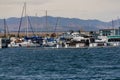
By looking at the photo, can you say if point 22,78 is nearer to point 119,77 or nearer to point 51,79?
point 51,79

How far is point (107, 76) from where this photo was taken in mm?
73438

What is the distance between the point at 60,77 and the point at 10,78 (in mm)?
6533

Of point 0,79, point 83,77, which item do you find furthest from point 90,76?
point 0,79

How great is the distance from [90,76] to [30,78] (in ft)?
25.9

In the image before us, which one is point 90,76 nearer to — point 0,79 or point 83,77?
point 83,77

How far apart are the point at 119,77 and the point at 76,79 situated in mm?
5361

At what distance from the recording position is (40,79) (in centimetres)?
7075

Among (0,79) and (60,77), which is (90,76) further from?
(0,79)

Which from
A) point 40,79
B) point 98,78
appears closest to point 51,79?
point 40,79

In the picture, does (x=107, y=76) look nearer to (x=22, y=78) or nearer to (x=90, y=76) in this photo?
(x=90, y=76)

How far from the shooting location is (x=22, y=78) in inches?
2862

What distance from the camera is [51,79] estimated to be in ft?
232

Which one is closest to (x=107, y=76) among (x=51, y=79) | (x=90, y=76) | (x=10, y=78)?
(x=90, y=76)

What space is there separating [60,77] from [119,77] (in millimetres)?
8136
